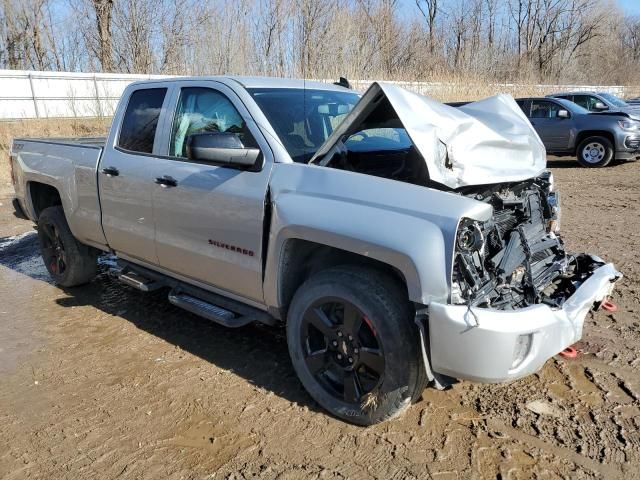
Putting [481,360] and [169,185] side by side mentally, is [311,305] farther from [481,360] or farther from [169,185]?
[169,185]

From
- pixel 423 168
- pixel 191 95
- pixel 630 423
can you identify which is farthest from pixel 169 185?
pixel 630 423

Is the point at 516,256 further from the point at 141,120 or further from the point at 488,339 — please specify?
the point at 141,120

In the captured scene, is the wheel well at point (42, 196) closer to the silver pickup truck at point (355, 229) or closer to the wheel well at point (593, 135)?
the silver pickup truck at point (355, 229)

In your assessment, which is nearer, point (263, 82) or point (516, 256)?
point (516, 256)

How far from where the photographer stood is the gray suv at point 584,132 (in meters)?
12.8

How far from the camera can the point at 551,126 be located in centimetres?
1375

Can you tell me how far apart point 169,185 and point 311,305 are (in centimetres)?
150

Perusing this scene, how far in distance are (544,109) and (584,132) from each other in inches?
52.0

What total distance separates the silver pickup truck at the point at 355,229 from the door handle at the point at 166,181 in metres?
0.02

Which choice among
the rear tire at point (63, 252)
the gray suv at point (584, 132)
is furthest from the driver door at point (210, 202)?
the gray suv at point (584, 132)

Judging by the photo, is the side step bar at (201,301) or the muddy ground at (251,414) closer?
the muddy ground at (251,414)

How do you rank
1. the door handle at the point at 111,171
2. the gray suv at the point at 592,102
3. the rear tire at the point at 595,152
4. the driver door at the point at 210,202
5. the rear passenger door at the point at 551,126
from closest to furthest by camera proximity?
the driver door at the point at 210,202 < the door handle at the point at 111,171 < the rear tire at the point at 595,152 < the rear passenger door at the point at 551,126 < the gray suv at the point at 592,102

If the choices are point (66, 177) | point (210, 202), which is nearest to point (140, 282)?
point (210, 202)

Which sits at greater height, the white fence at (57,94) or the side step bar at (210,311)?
the white fence at (57,94)
